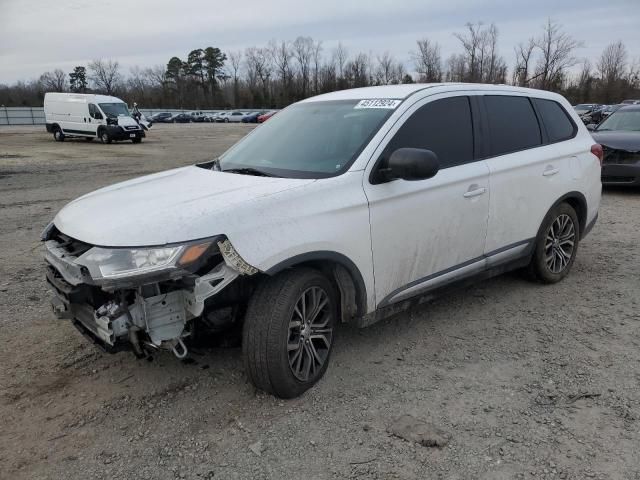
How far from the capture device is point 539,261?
16.0 ft

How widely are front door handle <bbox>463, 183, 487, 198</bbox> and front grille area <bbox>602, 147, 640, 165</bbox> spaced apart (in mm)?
7347

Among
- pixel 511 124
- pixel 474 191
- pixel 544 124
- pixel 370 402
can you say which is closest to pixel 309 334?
pixel 370 402

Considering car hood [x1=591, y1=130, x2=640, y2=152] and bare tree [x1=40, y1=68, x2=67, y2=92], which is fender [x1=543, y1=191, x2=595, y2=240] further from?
bare tree [x1=40, y1=68, x2=67, y2=92]

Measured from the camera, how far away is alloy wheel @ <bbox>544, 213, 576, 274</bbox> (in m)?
4.93

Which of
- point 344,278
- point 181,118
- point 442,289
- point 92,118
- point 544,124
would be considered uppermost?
point 181,118

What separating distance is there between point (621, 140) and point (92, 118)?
25731 millimetres

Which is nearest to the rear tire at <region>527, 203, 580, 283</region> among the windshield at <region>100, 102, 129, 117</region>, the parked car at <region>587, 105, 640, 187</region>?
the parked car at <region>587, 105, 640, 187</region>

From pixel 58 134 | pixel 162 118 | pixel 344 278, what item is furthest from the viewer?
pixel 162 118

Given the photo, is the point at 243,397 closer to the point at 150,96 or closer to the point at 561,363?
the point at 561,363

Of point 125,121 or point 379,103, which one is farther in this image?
point 125,121

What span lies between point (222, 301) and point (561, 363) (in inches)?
92.2

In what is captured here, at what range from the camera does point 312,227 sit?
3059 mm

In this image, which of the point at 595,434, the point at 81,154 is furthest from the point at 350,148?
the point at 81,154

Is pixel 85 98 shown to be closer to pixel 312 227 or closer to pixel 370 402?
pixel 312 227
